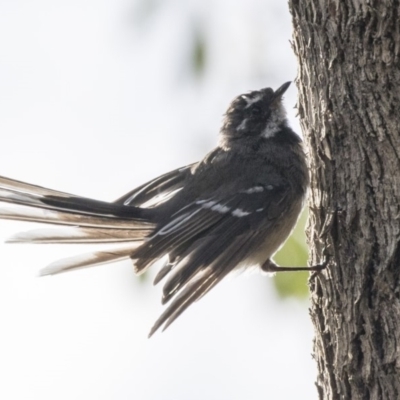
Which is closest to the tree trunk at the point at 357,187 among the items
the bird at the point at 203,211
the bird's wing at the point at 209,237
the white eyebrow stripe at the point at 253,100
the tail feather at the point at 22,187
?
the bird at the point at 203,211

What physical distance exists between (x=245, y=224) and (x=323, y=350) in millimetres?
1100

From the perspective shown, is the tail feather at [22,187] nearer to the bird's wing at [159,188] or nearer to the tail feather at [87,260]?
the tail feather at [87,260]

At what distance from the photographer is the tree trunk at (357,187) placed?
9.34 ft

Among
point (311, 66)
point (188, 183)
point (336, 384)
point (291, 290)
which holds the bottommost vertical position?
point (336, 384)

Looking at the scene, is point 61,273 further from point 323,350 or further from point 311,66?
point 311,66

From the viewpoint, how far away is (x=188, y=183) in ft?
14.2

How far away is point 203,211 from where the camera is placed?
409cm

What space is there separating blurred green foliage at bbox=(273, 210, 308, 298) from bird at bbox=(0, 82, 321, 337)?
44 millimetres

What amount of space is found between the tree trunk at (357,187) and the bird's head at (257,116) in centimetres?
133

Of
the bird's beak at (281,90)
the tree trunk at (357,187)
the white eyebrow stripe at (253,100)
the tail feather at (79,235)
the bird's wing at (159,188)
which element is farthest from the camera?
the white eyebrow stripe at (253,100)

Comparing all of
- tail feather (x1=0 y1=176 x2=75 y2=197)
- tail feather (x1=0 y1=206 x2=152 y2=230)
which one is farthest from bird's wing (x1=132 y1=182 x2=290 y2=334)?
tail feather (x1=0 y1=176 x2=75 y2=197)

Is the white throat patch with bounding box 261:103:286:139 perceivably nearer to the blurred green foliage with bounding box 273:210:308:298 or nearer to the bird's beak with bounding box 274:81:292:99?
the bird's beak with bounding box 274:81:292:99

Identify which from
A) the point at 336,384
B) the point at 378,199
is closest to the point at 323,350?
the point at 336,384

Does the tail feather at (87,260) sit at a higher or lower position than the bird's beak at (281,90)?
lower
